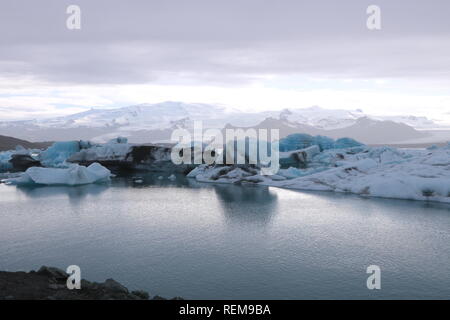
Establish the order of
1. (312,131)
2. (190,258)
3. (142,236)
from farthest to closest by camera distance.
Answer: (312,131), (142,236), (190,258)

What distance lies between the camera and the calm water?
32.7ft

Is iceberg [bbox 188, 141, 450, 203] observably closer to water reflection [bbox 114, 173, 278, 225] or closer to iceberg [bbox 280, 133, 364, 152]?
water reflection [bbox 114, 173, 278, 225]

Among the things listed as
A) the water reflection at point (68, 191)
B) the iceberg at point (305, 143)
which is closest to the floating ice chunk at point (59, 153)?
the water reflection at point (68, 191)

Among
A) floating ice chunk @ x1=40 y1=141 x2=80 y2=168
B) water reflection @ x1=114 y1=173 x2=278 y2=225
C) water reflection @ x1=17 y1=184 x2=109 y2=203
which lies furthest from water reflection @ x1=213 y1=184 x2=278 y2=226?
floating ice chunk @ x1=40 y1=141 x2=80 y2=168

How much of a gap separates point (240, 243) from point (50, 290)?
726 centimetres

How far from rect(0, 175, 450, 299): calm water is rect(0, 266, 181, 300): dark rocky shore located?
133 cm

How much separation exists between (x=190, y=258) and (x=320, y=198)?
1401 centimetres

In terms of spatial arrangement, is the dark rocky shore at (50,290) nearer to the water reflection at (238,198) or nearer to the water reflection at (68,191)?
the water reflection at (238,198)

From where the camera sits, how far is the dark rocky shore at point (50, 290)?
301 inches

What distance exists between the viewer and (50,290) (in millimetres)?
8070

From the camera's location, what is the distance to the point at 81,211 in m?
20.4

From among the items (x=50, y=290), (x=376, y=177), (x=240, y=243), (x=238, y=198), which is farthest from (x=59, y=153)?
(x=50, y=290)
